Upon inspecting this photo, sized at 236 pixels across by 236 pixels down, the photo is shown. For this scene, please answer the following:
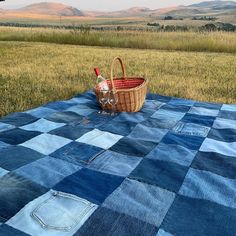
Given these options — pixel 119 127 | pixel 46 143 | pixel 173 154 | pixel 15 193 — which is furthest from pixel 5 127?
pixel 173 154

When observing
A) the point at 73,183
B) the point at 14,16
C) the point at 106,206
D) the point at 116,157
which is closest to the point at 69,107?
the point at 116,157

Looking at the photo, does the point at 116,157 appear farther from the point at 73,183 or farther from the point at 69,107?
the point at 69,107

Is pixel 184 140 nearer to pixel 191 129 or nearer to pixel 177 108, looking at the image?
pixel 191 129

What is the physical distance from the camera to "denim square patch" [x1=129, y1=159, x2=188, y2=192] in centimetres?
A: 222

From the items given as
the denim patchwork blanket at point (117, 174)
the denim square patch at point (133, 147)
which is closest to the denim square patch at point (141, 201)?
the denim patchwork blanket at point (117, 174)

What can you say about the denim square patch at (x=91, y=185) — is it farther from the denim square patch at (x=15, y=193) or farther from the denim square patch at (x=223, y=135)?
the denim square patch at (x=223, y=135)

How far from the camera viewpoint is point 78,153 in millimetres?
2654

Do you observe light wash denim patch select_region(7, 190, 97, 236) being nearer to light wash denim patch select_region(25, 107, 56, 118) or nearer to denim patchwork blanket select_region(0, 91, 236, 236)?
denim patchwork blanket select_region(0, 91, 236, 236)

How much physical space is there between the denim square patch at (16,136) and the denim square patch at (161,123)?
1001 mm

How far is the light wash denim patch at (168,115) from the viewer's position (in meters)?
3.57

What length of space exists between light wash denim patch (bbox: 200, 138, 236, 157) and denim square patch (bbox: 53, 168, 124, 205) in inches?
34.2

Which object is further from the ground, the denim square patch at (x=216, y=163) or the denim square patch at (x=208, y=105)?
the denim square patch at (x=216, y=163)

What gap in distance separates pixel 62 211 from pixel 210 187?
0.89 metres

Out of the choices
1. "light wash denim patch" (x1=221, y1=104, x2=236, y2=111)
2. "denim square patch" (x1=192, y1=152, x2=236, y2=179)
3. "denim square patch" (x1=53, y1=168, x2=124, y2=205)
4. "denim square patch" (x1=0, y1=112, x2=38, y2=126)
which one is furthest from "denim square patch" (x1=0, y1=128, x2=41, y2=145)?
"light wash denim patch" (x1=221, y1=104, x2=236, y2=111)
